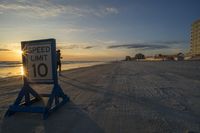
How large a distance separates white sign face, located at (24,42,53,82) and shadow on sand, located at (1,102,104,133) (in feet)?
3.38

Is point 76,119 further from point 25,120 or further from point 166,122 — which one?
point 166,122

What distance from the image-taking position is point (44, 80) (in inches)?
220

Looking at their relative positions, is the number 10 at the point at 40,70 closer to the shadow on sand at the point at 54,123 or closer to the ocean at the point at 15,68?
the shadow on sand at the point at 54,123

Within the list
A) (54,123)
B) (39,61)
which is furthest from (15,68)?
(54,123)

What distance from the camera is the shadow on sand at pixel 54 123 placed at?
4152 mm

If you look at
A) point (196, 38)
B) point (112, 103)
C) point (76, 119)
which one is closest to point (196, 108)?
point (112, 103)

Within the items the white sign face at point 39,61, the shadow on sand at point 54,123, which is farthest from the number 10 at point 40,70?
the shadow on sand at point 54,123

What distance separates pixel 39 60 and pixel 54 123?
6.16 feet

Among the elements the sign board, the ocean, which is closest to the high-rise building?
the ocean

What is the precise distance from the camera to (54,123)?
4.60m

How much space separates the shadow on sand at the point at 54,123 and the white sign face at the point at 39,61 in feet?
3.38

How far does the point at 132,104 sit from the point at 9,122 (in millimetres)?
3439

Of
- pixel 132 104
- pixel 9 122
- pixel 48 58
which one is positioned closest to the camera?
pixel 9 122

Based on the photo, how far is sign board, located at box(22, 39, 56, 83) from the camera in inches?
216
